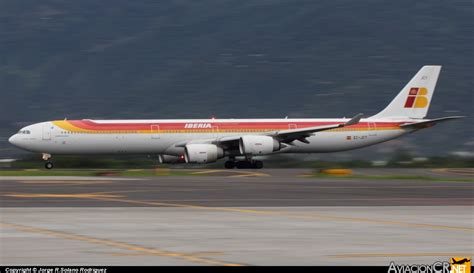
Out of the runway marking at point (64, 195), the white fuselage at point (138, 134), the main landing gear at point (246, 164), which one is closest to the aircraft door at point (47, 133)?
the white fuselage at point (138, 134)

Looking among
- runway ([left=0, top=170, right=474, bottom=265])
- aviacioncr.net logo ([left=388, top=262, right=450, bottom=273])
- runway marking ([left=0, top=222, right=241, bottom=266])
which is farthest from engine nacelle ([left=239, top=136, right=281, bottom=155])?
aviacioncr.net logo ([left=388, top=262, right=450, bottom=273])

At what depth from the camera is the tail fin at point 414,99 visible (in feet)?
212

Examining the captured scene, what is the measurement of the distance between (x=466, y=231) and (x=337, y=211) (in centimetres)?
510

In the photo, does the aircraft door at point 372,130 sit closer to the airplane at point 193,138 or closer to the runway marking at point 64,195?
the airplane at point 193,138

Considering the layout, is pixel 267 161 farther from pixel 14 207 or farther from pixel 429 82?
pixel 14 207

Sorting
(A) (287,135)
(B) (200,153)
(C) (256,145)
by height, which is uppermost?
(A) (287,135)

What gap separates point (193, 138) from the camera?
60.3 meters

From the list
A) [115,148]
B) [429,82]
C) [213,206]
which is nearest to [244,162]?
[115,148]

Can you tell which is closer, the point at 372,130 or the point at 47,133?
the point at 47,133

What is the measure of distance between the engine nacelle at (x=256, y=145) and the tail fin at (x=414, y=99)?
978cm

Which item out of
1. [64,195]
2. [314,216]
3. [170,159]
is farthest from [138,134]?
[314,216]

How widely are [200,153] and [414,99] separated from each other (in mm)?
15764

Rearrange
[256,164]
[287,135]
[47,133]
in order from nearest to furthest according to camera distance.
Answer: [287,135]
[47,133]
[256,164]

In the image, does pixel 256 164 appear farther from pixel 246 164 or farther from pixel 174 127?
pixel 174 127
